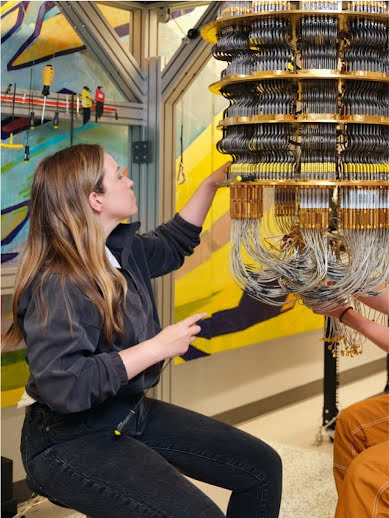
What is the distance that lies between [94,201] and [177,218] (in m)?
0.52

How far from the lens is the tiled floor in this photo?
3.17 m

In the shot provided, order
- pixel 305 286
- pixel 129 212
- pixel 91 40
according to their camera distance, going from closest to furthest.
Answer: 1. pixel 305 286
2. pixel 129 212
3. pixel 91 40

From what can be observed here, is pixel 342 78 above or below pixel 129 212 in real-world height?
above

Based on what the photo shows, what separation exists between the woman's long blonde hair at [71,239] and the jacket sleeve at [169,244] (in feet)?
1.38

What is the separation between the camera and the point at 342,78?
1701 mm

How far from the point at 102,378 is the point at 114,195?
545mm

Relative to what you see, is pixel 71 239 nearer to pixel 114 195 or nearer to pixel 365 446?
pixel 114 195

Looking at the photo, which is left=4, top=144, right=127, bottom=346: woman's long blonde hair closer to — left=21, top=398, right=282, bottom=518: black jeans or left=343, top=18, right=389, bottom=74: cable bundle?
left=21, top=398, right=282, bottom=518: black jeans

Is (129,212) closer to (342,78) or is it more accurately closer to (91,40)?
(342,78)

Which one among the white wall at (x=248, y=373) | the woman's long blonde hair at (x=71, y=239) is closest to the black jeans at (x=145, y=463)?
the woman's long blonde hair at (x=71, y=239)

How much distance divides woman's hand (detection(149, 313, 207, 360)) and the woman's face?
1.29 feet

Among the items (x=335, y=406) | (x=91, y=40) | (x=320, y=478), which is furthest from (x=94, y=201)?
(x=335, y=406)

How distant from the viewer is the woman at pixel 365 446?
2.02 m

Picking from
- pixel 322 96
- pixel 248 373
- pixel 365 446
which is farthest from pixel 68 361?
pixel 248 373
